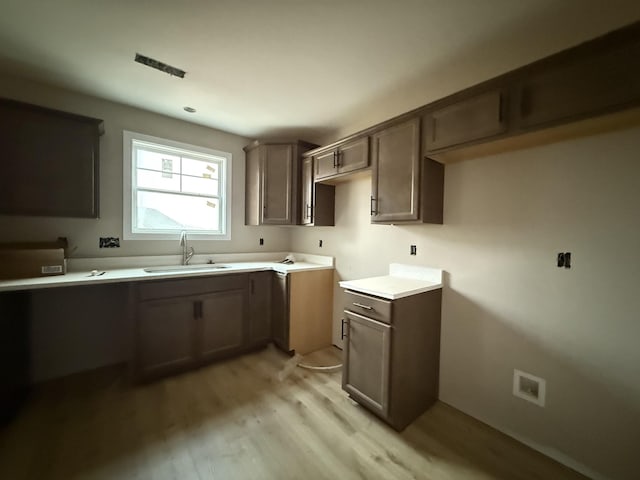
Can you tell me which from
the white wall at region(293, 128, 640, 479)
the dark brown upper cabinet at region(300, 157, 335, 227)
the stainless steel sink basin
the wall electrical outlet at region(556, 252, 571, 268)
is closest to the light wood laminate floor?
the white wall at region(293, 128, 640, 479)

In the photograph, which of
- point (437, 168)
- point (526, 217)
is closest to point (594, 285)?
point (526, 217)

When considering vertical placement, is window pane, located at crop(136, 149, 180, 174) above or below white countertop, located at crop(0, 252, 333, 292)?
above

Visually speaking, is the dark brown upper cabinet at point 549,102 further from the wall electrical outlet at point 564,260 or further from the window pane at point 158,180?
the window pane at point 158,180

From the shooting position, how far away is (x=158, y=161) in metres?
2.80

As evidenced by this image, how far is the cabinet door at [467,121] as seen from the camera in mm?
1470

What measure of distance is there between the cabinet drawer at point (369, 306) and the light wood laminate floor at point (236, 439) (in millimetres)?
757

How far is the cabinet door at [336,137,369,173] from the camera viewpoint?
7.39 ft

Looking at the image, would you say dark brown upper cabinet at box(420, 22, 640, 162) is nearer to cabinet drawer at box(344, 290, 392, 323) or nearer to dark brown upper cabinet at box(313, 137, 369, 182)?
dark brown upper cabinet at box(313, 137, 369, 182)

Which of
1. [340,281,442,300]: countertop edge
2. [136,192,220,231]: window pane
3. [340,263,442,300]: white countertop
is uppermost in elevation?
[136,192,220,231]: window pane

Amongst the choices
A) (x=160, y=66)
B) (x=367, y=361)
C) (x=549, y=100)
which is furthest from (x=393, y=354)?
(x=160, y=66)

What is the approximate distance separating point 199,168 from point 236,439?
2.80 m

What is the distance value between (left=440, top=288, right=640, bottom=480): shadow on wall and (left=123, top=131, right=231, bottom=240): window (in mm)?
2796

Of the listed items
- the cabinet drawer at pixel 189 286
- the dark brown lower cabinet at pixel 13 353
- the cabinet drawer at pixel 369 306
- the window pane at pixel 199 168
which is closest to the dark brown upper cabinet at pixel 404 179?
the cabinet drawer at pixel 369 306

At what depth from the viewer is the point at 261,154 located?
3.07m
